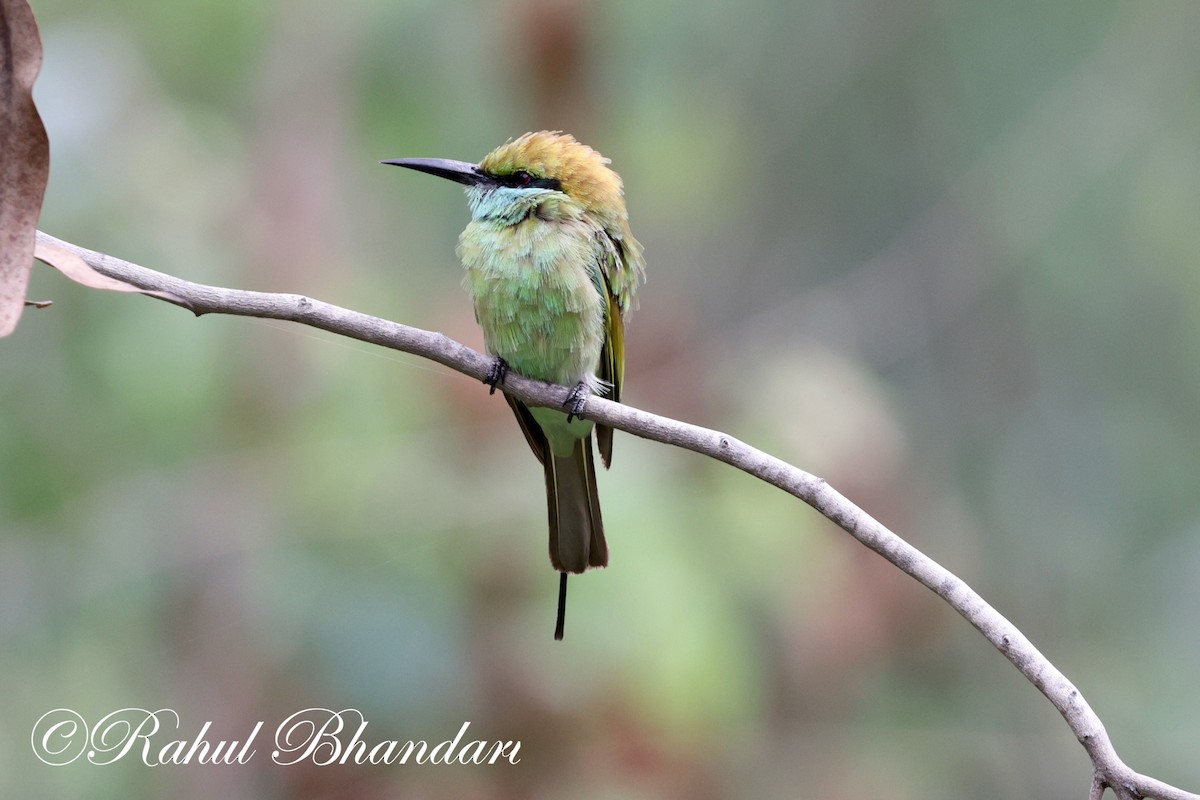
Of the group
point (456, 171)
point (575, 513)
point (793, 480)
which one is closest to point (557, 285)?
point (456, 171)

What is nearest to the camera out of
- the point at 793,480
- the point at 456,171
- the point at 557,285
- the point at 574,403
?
the point at 793,480

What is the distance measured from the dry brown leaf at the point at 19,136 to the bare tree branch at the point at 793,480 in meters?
0.13

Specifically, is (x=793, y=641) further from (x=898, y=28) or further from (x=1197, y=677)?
(x=898, y=28)

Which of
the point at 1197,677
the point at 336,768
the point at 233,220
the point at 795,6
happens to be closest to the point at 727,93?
the point at 795,6

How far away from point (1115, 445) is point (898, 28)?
1.99 meters

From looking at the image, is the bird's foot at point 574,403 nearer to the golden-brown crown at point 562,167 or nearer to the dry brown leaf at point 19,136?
the golden-brown crown at point 562,167

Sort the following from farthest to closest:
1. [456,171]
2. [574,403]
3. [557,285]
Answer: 1. [456,171]
2. [557,285]
3. [574,403]

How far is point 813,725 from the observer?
415 cm

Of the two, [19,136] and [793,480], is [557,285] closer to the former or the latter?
[793,480]

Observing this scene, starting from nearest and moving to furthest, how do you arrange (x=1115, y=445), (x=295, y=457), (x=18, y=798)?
(x=18, y=798) → (x=295, y=457) → (x=1115, y=445)

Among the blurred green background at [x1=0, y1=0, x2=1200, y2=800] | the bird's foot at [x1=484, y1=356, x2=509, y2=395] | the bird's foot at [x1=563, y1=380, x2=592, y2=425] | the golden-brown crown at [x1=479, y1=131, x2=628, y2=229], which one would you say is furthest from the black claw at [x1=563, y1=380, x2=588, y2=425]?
the blurred green background at [x1=0, y1=0, x2=1200, y2=800]

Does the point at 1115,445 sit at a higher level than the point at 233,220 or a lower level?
higher

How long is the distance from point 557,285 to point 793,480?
1.06 m

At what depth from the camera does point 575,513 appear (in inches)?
103
